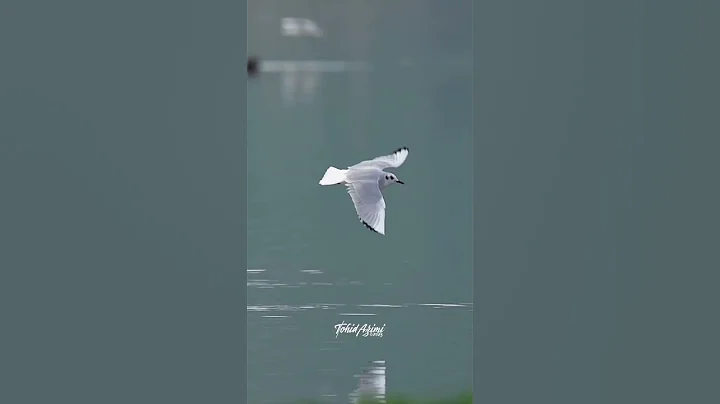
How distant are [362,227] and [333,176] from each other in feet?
1.14

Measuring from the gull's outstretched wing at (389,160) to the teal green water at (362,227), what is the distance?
0.04 metres

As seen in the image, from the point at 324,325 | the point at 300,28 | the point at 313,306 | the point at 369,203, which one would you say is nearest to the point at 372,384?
the point at 324,325

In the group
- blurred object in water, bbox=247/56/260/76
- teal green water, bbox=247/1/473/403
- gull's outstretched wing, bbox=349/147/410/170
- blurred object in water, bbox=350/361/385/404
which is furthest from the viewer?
blurred object in water, bbox=247/56/260/76

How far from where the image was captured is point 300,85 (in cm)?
1404

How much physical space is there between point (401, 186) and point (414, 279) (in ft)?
1.83

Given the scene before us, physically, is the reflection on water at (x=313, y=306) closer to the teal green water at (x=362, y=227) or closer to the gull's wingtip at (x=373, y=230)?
the teal green water at (x=362, y=227)

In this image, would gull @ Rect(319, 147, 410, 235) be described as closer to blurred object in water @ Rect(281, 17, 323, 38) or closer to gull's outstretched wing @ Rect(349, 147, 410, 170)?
gull's outstretched wing @ Rect(349, 147, 410, 170)

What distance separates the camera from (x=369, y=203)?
42.0ft

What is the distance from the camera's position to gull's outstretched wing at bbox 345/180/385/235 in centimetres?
1276

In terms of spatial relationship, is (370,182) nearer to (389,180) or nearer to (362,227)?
(389,180)

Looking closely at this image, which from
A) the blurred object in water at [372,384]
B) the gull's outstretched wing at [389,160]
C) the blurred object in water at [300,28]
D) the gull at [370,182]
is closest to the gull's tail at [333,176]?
the gull at [370,182]

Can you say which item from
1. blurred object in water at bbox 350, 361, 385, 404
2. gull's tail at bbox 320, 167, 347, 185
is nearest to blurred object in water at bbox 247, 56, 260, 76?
gull's tail at bbox 320, 167, 347, 185

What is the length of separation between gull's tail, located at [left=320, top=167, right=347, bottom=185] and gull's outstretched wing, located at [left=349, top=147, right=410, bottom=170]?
0.10 meters

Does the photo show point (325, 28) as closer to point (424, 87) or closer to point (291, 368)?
point (424, 87)
